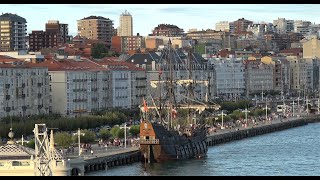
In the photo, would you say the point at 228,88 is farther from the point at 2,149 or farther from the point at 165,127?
the point at 2,149

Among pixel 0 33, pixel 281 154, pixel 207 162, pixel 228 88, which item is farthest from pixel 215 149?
pixel 0 33

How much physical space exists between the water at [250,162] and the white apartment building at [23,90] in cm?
1113

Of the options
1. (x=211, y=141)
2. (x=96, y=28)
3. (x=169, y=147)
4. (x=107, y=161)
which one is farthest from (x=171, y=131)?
(x=96, y=28)

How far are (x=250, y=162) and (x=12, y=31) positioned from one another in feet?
287

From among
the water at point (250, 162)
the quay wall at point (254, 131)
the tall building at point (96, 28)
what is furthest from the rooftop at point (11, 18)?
the water at point (250, 162)

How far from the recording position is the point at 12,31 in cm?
12475

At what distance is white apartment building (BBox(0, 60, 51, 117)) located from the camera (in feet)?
183

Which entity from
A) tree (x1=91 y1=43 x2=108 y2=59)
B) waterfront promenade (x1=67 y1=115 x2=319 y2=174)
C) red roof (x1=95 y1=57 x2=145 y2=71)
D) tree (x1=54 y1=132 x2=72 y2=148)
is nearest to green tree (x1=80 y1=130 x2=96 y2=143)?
waterfront promenade (x1=67 y1=115 x2=319 y2=174)

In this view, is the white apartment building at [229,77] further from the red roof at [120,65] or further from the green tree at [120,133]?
the green tree at [120,133]

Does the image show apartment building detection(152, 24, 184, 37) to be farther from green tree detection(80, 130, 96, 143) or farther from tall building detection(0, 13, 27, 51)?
green tree detection(80, 130, 96, 143)

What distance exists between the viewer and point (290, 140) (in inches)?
2302

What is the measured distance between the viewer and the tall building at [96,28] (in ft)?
517

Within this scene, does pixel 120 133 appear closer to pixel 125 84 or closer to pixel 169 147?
pixel 169 147

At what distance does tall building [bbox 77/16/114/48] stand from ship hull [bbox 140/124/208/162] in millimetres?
112779
